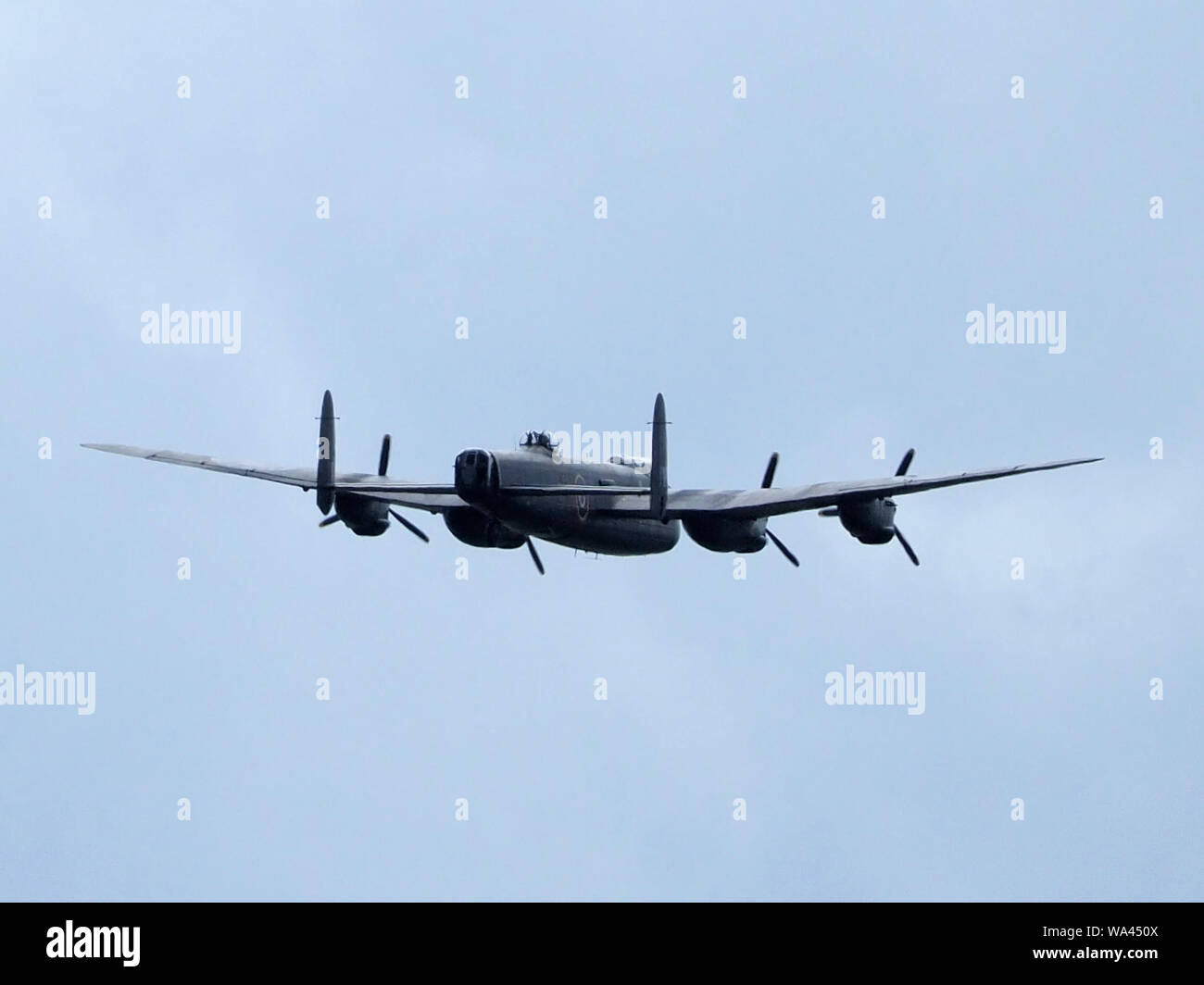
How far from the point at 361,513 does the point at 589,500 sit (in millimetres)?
7810

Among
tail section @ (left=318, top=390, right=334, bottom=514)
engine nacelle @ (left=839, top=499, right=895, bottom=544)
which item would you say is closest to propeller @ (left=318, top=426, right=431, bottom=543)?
tail section @ (left=318, top=390, right=334, bottom=514)

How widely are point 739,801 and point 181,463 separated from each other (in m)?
21.8

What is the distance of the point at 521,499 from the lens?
188 feet

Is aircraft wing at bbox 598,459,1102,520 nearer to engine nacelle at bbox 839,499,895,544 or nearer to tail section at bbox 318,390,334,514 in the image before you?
engine nacelle at bbox 839,499,895,544

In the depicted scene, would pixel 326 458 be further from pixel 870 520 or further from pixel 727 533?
pixel 870 520

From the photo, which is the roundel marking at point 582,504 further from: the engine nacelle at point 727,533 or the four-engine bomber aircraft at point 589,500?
the engine nacelle at point 727,533

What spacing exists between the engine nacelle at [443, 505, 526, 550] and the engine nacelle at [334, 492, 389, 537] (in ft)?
6.94

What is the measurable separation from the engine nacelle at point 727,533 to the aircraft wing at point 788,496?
561 mm

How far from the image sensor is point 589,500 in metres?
60.0

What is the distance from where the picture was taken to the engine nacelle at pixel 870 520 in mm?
58531

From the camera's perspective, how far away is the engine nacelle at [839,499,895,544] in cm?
5853

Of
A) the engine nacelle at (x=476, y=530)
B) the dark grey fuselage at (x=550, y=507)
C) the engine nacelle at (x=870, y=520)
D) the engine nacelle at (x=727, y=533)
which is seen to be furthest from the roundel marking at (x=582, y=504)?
the engine nacelle at (x=870, y=520)

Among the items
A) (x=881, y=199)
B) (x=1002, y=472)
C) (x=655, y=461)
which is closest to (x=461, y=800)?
(x=655, y=461)
